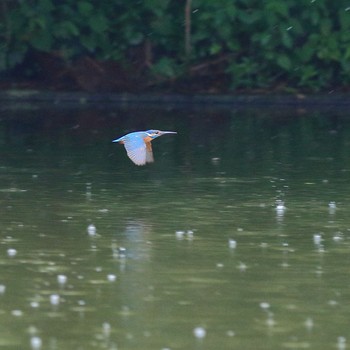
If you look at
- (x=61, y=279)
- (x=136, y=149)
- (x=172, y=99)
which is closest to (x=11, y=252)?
(x=61, y=279)

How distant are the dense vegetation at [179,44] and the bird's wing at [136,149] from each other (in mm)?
11101

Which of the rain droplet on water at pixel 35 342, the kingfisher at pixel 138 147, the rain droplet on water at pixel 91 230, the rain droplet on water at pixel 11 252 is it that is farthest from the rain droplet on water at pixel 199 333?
the kingfisher at pixel 138 147

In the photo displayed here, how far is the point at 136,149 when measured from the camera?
1152 centimetres

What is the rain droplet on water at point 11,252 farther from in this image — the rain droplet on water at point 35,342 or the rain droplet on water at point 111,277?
the rain droplet on water at point 35,342

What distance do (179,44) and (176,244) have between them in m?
14.7

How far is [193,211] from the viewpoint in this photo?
10.8 m

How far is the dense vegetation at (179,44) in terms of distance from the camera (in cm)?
2288

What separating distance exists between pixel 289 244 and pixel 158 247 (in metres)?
0.93

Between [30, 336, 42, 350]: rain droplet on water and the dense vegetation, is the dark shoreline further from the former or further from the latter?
[30, 336, 42, 350]: rain droplet on water

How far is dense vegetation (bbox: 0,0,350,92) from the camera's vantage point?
75.0ft

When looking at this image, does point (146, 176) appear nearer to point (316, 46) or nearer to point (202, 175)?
point (202, 175)

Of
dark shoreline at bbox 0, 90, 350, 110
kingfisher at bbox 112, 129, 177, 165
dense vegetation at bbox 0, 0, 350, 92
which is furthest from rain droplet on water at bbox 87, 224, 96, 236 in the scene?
dense vegetation at bbox 0, 0, 350, 92

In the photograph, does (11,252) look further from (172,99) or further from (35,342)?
(172,99)

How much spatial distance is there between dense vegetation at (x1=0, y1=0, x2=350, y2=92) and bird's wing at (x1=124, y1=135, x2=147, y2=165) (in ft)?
36.4
